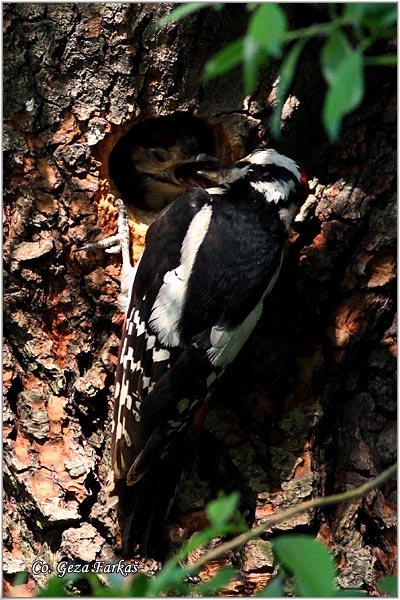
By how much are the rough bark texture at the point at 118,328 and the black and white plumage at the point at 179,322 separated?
0.30ft

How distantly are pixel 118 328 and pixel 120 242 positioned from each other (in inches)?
10.2

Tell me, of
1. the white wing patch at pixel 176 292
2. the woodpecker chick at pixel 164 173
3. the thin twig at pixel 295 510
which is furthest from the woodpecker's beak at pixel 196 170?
the thin twig at pixel 295 510

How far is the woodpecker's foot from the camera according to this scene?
2.37m

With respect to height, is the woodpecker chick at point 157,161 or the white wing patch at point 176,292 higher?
the woodpecker chick at point 157,161

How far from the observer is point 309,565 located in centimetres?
94

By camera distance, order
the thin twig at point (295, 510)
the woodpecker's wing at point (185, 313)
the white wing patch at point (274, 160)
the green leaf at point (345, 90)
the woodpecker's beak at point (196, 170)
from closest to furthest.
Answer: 1. the green leaf at point (345, 90)
2. the thin twig at point (295, 510)
3. the woodpecker's wing at point (185, 313)
4. the white wing patch at point (274, 160)
5. the woodpecker's beak at point (196, 170)

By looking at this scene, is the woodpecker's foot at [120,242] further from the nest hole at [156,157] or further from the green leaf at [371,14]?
the green leaf at [371,14]

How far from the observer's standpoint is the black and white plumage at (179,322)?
2221mm

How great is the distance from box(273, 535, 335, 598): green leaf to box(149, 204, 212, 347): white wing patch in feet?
4.31

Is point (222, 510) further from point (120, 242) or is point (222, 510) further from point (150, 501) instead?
point (120, 242)

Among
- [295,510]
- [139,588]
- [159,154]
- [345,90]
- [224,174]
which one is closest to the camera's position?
[345,90]

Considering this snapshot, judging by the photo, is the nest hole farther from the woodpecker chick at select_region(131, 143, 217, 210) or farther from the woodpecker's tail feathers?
the woodpecker's tail feathers

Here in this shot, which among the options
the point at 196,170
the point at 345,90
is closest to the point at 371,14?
the point at 345,90

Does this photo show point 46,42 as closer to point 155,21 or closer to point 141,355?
point 155,21
